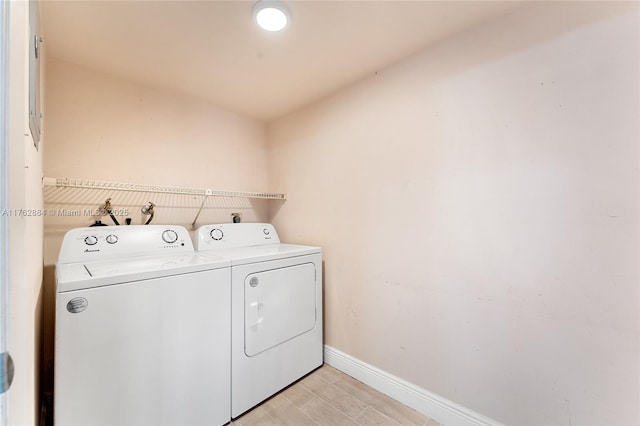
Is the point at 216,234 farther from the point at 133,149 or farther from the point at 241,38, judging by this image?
the point at 241,38

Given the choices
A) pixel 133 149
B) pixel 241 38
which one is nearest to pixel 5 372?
pixel 241 38

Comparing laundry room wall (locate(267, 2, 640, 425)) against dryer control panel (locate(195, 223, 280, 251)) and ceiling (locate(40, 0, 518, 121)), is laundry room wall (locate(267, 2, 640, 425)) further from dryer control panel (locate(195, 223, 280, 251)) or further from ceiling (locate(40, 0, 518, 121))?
dryer control panel (locate(195, 223, 280, 251))

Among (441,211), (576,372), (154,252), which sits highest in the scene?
(441,211)

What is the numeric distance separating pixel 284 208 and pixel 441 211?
1.43 m

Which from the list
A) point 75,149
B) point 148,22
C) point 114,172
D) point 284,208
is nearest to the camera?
point 148,22

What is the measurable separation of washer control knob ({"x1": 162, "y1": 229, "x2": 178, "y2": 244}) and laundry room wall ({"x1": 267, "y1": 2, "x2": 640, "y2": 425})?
1220 millimetres

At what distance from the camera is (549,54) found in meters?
1.16

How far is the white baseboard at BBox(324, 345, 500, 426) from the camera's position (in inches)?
53.3

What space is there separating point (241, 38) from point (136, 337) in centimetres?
159

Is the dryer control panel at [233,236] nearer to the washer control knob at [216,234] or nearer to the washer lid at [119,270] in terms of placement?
the washer control knob at [216,234]

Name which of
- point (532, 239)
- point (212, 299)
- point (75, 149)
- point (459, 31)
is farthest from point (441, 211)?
point (75, 149)

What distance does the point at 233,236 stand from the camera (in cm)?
207

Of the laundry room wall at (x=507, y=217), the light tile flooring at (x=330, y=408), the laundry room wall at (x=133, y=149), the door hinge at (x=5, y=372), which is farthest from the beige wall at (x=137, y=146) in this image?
the door hinge at (x=5, y=372)

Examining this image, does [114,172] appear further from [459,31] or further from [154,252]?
[459,31]
